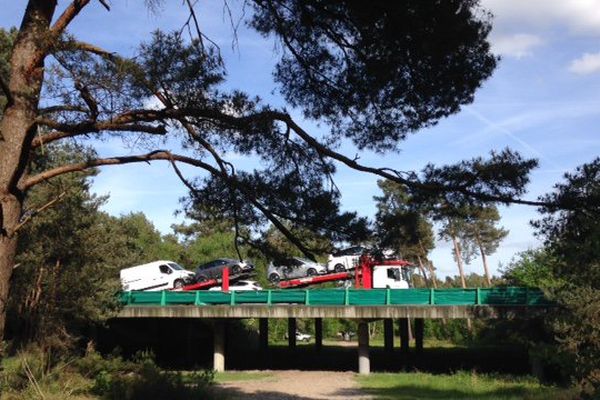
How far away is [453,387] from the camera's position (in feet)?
79.6

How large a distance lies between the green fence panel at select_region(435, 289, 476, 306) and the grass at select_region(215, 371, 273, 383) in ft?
26.4

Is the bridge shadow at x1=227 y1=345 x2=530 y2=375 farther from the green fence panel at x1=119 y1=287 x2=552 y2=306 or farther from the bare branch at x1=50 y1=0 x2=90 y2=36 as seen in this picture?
the bare branch at x1=50 y1=0 x2=90 y2=36

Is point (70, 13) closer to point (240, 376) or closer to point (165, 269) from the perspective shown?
point (240, 376)

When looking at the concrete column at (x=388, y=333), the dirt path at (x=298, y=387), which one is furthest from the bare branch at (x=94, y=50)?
the concrete column at (x=388, y=333)

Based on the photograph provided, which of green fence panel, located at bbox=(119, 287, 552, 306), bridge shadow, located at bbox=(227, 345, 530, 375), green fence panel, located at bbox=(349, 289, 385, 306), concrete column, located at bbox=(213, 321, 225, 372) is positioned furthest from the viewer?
concrete column, located at bbox=(213, 321, 225, 372)

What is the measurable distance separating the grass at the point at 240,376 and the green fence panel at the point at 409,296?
6.43 m

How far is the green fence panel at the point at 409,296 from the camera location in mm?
28234

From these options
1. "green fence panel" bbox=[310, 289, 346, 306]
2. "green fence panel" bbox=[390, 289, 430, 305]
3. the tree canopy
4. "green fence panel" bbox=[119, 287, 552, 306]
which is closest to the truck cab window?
"green fence panel" bbox=[119, 287, 552, 306]

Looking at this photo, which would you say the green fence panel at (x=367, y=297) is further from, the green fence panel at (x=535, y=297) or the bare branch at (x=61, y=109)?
the bare branch at (x=61, y=109)

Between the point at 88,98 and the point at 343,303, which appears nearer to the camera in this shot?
the point at 88,98

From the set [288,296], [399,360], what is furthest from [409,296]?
[399,360]

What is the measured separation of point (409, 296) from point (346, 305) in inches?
107

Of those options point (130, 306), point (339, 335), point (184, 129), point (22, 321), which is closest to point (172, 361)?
point (130, 306)

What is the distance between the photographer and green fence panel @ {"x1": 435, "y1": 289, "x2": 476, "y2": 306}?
90.1 feet
